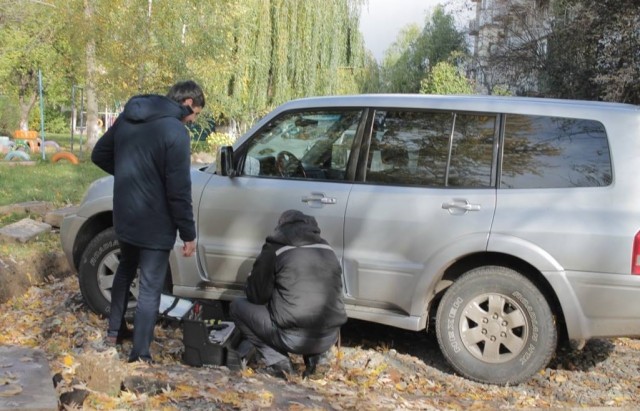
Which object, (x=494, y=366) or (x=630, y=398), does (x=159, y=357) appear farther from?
(x=630, y=398)

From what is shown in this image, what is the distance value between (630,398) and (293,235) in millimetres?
2597

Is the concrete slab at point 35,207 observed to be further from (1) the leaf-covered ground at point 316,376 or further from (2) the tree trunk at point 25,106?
(2) the tree trunk at point 25,106

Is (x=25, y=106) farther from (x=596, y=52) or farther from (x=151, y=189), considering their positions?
(x=151, y=189)

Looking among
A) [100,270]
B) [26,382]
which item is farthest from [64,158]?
[26,382]

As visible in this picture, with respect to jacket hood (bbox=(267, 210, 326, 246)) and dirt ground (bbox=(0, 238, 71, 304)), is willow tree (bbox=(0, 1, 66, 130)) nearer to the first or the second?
dirt ground (bbox=(0, 238, 71, 304))

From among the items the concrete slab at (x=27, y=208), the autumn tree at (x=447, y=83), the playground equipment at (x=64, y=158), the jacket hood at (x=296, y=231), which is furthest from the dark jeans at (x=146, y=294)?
the autumn tree at (x=447, y=83)

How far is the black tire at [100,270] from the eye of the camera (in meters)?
6.15

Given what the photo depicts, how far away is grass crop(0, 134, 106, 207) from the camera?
11959mm

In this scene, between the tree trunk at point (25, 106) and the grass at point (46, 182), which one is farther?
the tree trunk at point (25, 106)

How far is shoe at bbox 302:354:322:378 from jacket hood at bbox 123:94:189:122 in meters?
1.87

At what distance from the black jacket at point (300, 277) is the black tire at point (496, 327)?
2.77 ft

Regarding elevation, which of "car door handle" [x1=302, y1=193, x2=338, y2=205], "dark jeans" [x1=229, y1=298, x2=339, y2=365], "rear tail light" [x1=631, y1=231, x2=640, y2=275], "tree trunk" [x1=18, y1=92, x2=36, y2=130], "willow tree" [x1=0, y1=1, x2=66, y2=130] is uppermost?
"willow tree" [x1=0, y1=1, x2=66, y2=130]

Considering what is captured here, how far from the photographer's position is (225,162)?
19.3ft

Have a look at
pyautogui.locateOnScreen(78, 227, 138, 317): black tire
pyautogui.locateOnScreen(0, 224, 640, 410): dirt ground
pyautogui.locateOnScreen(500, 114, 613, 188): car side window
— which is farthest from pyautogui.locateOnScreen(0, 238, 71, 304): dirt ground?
pyautogui.locateOnScreen(500, 114, 613, 188): car side window
